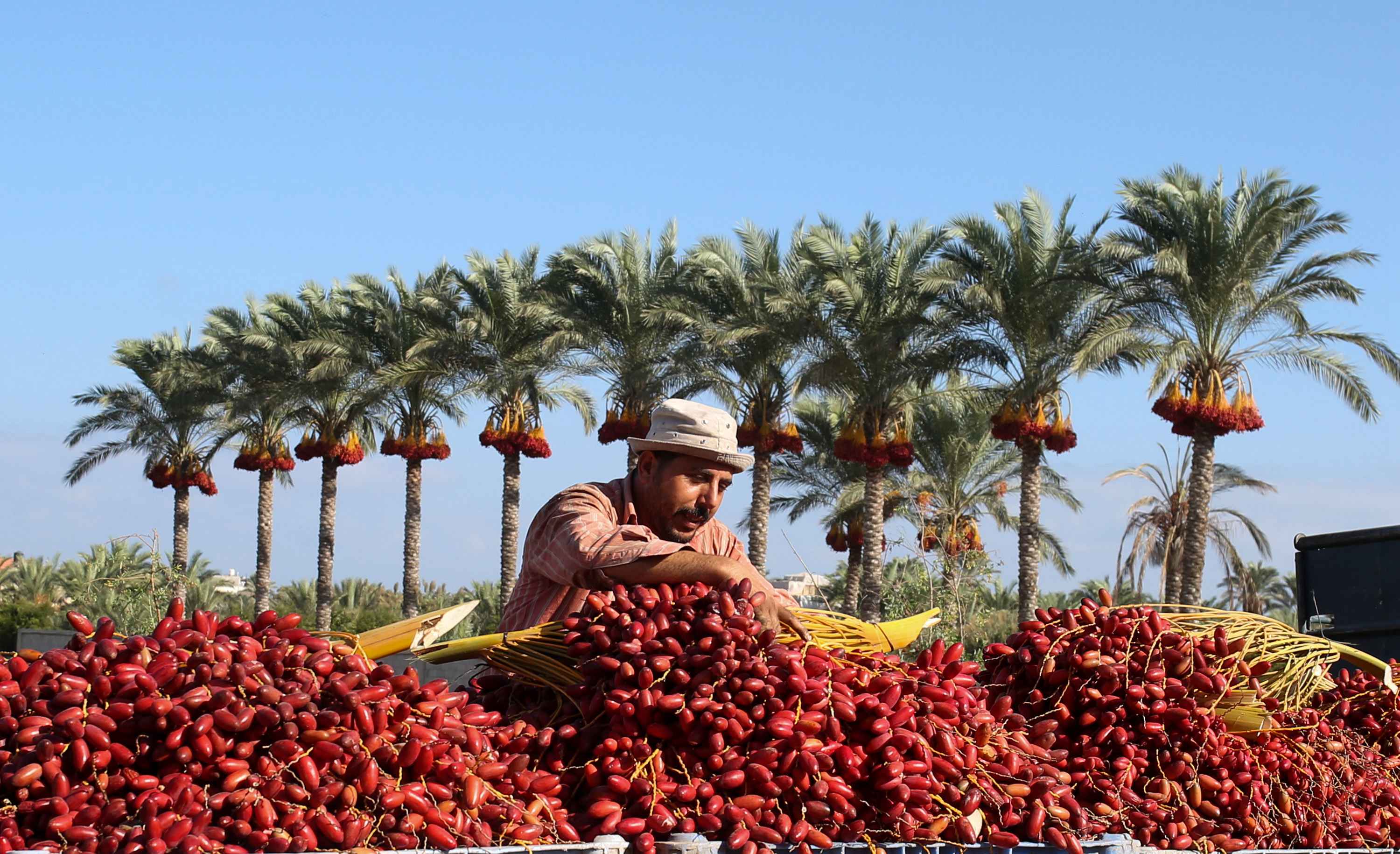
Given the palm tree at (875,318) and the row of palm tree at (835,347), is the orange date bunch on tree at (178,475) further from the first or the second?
the palm tree at (875,318)

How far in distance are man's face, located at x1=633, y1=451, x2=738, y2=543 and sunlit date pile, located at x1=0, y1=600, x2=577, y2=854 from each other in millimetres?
1161

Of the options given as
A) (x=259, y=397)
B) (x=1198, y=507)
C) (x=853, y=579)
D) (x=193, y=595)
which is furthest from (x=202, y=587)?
(x=1198, y=507)

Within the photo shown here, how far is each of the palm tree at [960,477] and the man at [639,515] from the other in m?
24.0

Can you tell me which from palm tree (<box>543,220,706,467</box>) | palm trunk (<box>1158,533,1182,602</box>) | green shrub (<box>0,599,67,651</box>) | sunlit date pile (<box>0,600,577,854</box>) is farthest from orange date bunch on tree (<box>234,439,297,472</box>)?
sunlit date pile (<box>0,600,577,854</box>)

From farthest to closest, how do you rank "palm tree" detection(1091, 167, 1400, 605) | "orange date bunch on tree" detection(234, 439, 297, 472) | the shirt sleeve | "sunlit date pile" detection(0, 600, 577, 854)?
1. "orange date bunch on tree" detection(234, 439, 297, 472)
2. "palm tree" detection(1091, 167, 1400, 605)
3. the shirt sleeve
4. "sunlit date pile" detection(0, 600, 577, 854)

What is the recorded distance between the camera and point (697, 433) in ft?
11.3

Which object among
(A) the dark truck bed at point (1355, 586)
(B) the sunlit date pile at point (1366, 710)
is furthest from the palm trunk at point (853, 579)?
(B) the sunlit date pile at point (1366, 710)

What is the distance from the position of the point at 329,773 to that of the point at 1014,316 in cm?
1948

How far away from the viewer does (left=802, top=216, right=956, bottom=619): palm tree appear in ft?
71.5

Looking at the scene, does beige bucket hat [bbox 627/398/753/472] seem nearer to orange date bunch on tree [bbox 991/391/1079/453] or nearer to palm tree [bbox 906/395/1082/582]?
orange date bunch on tree [bbox 991/391/1079/453]

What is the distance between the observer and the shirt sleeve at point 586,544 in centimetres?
291

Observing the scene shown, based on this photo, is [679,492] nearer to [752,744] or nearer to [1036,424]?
[752,744]

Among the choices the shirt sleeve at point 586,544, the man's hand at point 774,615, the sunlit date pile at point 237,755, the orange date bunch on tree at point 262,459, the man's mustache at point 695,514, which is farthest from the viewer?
the orange date bunch on tree at point 262,459

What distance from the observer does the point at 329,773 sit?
7.26 ft
